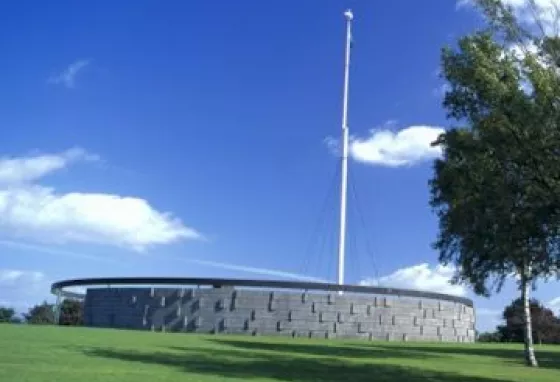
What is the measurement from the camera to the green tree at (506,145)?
16.7 meters

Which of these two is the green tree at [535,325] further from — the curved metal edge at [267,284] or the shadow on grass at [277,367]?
the shadow on grass at [277,367]

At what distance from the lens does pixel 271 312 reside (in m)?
41.5

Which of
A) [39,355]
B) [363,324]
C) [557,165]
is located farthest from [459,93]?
[363,324]

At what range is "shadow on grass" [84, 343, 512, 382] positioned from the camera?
17.6m

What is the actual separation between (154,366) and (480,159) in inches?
364

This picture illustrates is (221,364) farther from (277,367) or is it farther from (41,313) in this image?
(41,313)

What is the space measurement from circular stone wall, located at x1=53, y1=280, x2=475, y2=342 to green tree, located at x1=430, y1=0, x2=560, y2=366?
74.1ft

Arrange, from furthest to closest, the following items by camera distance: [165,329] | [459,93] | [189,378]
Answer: [165,329]
[459,93]
[189,378]

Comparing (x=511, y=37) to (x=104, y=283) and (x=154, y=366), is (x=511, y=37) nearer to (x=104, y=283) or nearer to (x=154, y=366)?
(x=154, y=366)

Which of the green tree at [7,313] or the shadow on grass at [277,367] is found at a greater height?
the green tree at [7,313]

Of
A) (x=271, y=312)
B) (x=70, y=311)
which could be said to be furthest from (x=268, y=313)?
(x=70, y=311)

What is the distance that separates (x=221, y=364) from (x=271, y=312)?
72.7 ft

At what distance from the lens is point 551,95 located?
1630 centimetres

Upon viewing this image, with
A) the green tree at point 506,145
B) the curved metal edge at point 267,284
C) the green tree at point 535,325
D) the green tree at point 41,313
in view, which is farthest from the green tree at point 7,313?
the green tree at point 506,145
